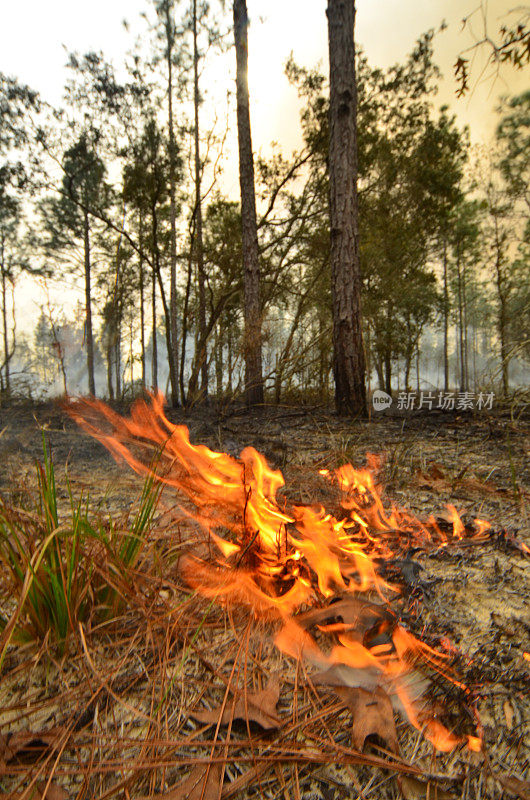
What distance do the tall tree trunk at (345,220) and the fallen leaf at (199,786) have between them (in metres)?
5.24

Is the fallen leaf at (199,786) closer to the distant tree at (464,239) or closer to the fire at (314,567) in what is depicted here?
the fire at (314,567)

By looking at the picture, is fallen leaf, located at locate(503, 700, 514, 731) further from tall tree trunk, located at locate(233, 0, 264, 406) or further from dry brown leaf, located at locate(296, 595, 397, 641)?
tall tree trunk, located at locate(233, 0, 264, 406)

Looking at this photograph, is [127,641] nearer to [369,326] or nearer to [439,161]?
[439,161]

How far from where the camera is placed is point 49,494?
1.28 meters

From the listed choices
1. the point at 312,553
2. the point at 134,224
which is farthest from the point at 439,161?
the point at 312,553

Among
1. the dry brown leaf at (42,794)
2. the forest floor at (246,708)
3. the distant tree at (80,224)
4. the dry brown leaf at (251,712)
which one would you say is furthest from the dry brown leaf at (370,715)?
the distant tree at (80,224)

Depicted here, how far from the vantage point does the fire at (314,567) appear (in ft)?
3.46

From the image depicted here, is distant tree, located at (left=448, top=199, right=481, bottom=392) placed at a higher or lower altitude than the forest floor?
higher

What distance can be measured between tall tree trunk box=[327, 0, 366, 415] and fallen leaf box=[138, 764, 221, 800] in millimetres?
5238

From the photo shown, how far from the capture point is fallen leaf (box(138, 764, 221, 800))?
0.76m

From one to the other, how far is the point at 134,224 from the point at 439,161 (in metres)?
13.6

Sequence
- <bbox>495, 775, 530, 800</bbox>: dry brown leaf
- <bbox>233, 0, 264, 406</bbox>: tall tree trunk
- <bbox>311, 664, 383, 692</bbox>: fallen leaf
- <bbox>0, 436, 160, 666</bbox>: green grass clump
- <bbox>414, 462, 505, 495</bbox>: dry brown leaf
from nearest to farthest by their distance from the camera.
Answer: <bbox>495, 775, 530, 800</bbox>: dry brown leaf, <bbox>311, 664, 383, 692</bbox>: fallen leaf, <bbox>0, 436, 160, 666</bbox>: green grass clump, <bbox>414, 462, 505, 495</bbox>: dry brown leaf, <bbox>233, 0, 264, 406</bbox>: tall tree trunk

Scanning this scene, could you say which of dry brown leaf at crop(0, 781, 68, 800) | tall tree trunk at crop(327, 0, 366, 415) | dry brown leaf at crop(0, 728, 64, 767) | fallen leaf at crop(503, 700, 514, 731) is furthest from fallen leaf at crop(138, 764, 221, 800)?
tall tree trunk at crop(327, 0, 366, 415)

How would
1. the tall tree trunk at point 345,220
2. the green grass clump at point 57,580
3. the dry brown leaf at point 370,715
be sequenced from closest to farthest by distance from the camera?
the dry brown leaf at point 370,715
the green grass clump at point 57,580
the tall tree trunk at point 345,220
